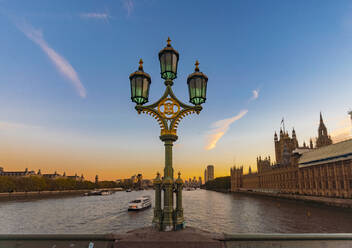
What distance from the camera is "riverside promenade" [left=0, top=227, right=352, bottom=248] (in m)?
5.00

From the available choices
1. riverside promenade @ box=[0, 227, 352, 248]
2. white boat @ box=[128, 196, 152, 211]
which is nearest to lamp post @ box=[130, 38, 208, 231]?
riverside promenade @ box=[0, 227, 352, 248]

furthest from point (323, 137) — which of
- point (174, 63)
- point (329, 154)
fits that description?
point (174, 63)

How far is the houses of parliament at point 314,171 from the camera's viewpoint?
63344 millimetres

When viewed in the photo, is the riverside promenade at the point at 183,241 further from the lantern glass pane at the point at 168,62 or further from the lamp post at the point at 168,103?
the lantern glass pane at the point at 168,62

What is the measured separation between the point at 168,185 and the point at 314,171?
88.0 m

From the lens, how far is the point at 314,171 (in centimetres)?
7738

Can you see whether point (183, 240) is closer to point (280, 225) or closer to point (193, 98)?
point (193, 98)

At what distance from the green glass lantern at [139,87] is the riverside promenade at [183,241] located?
3934 millimetres

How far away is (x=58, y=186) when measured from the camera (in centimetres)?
14862

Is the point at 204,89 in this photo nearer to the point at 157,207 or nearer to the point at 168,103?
the point at 168,103

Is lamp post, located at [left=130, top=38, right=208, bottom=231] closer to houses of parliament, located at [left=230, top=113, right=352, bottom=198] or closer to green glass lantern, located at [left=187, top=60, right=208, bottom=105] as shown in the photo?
green glass lantern, located at [left=187, top=60, right=208, bottom=105]

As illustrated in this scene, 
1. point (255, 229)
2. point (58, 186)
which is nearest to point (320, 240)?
point (255, 229)

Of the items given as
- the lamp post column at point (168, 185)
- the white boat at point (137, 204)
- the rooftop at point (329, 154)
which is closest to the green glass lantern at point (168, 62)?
the lamp post column at point (168, 185)

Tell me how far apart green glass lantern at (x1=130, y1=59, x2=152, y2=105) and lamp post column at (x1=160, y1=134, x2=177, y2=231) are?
138 cm
